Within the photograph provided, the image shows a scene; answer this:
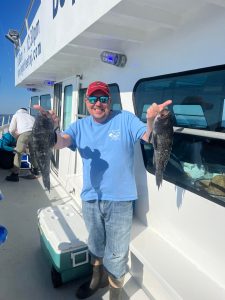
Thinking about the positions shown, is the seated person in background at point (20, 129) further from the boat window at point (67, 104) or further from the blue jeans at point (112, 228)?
the blue jeans at point (112, 228)

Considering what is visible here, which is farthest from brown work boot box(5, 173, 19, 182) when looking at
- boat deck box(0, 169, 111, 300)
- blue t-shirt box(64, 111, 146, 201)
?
blue t-shirt box(64, 111, 146, 201)

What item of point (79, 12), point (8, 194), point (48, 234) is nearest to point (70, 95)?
point (8, 194)

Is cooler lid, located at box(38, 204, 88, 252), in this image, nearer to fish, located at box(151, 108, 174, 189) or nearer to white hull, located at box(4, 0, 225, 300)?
white hull, located at box(4, 0, 225, 300)

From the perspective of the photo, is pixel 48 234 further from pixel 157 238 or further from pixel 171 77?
pixel 171 77

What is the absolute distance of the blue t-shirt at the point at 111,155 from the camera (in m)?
2.07

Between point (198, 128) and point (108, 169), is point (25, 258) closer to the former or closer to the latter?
point (108, 169)

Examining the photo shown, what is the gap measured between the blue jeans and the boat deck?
0.52 metres

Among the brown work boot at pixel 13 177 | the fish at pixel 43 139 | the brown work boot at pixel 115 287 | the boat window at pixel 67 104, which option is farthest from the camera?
the brown work boot at pixel 13 177

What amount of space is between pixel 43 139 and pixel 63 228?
151 centimetres

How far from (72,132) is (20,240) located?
1974 mm

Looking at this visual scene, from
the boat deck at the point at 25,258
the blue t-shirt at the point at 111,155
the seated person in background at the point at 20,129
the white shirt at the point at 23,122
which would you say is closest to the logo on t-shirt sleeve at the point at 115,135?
the blue t-shirt at the point at 111,155

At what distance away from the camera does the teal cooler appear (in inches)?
96.7

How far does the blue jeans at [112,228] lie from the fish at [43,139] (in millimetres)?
664

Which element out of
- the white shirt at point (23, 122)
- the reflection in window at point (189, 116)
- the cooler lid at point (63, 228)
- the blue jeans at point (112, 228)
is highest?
the reflection in window at point (189, 116)
